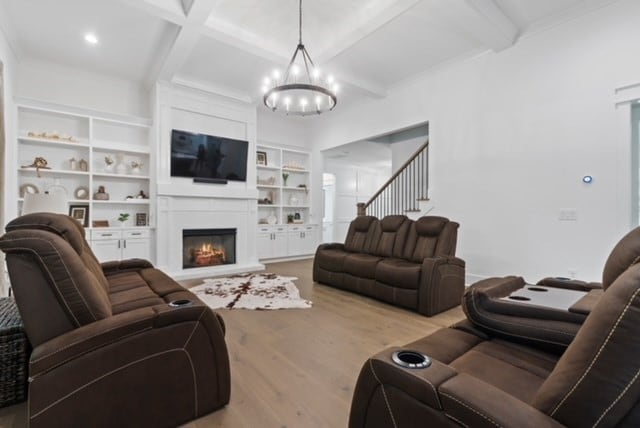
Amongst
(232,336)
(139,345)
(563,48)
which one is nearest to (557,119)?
(563,48)

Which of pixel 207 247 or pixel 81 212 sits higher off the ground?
pixel 81 212

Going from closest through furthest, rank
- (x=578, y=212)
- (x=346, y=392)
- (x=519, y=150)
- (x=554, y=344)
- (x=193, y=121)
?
(x=554, y=344) → (x=346, y=392) → (x=578, y=212) → (x=519, y=150) → (x=193, y=121)

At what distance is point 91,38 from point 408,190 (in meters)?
5.52

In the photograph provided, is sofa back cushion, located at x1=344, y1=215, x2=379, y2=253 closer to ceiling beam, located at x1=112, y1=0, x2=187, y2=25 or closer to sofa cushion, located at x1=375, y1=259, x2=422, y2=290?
sofa cushion, located at x1=375, y1=259, x2=422, y2=290

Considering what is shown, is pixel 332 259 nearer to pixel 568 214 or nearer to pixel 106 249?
pixel 568 214

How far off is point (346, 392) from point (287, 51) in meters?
4.54

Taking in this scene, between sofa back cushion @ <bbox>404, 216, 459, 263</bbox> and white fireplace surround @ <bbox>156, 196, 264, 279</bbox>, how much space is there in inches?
127

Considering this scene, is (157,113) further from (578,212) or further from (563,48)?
(578,212)

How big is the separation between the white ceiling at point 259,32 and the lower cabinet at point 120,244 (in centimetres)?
261

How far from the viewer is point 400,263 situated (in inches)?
152

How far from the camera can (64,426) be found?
4.34 feet

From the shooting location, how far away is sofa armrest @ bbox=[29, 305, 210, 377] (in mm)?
1303

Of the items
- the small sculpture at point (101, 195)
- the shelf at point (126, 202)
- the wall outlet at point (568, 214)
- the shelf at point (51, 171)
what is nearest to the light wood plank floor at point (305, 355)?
the wall outlet at point (568, 214)

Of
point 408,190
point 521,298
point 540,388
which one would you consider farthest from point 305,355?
point 408,190
